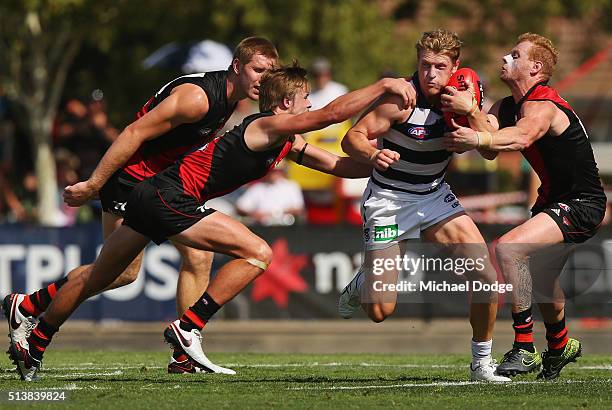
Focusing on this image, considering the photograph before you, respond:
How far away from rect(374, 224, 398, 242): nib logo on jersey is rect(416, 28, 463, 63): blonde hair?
1136 mm

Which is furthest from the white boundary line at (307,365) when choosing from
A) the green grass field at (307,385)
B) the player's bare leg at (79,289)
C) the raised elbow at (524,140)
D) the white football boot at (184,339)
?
the raised elbow at (524,140)

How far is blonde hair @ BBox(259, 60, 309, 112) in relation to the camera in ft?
28.8

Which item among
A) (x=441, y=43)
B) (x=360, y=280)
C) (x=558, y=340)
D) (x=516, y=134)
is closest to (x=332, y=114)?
(x=441, y=43)

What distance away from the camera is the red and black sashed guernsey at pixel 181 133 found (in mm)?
9062

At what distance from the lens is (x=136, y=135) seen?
29.1ft

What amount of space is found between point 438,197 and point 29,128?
43.7ft

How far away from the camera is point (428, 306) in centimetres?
1545

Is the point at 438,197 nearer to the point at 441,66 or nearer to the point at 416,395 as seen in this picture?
the point at 441,66

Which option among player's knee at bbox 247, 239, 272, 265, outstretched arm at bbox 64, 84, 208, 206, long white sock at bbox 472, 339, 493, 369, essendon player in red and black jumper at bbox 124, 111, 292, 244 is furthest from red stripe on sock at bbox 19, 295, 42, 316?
long white sock at bbox 472, 339, 493, 369

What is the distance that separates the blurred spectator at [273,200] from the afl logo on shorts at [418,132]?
24.4ft

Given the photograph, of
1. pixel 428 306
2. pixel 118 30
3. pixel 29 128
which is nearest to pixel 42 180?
pixel 29 128

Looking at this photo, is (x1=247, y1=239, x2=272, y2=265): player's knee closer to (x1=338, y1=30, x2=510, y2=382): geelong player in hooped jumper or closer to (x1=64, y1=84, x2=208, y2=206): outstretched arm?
(x1=338, y1=30, x2=510, y2=382): geelong player in hooped jumper

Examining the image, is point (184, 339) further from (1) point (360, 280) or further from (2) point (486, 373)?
(2) point (486, 373)

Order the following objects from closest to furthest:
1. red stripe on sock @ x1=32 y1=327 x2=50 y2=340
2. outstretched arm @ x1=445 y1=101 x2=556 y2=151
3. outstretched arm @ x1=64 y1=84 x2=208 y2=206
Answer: outstretched arm @ x1=445 y1=101 x2=556 y2=151
red stripe on sock @ x1=32 y1=327 x2=50 y2=340
outstretched arm @ x1=64 y1=84 x2=208 y2=206
